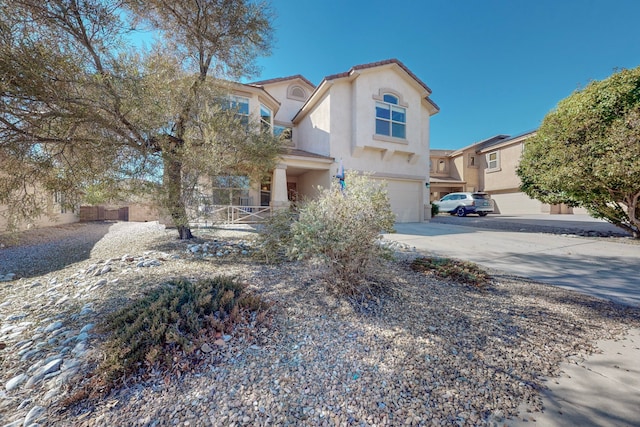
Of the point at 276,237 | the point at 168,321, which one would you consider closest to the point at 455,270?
the point at 276,237

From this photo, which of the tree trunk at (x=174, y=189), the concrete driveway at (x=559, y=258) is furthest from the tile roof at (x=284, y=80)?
the concrete driveway at (x=559, y=258)

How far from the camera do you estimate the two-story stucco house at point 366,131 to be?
38.2 ft

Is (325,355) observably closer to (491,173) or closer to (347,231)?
(347,231)

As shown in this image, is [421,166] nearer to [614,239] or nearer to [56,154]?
[614,239]

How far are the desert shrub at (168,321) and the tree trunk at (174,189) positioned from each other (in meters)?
2.63

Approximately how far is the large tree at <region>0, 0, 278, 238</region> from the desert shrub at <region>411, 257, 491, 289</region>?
4494 mm

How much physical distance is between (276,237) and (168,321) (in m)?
2.92

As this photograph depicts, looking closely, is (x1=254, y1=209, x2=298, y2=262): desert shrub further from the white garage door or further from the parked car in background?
the parked car in background

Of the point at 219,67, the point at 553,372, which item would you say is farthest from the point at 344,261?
the point at 219,67

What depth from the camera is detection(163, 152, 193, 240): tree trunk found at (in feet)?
17.2

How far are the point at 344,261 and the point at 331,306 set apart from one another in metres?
0.59

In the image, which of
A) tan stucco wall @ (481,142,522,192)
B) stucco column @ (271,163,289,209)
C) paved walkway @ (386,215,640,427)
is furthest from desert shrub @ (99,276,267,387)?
tan stucco wall @ (481,142,522,192)

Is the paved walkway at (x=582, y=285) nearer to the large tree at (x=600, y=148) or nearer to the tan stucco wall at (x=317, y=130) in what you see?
the large tree at (x=600, y=148)

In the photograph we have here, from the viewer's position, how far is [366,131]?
1194 centimetres
